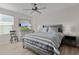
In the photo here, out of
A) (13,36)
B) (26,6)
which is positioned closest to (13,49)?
(13,36)

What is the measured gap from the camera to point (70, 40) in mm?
1978

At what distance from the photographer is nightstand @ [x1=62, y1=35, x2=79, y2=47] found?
1.92 m

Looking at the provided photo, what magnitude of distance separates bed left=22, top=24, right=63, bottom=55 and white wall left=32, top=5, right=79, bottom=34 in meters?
0.21

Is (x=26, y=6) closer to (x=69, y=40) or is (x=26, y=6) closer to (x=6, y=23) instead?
(x=6, y=23)

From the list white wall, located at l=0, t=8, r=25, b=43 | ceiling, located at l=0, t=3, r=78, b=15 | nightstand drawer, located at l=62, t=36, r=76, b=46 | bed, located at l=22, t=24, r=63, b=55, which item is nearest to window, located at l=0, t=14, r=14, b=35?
white wall, located at l=0, t=8, r=25, b=43

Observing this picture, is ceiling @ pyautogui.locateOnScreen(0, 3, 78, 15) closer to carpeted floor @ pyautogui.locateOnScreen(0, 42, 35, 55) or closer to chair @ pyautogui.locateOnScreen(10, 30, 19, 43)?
chair @ pyautogui.locateOnScreen(10, 30, 19, 43)

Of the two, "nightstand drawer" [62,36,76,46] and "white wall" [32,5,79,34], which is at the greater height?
"white wall" [32,5,79,34]

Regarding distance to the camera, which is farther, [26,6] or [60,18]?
[60,18]

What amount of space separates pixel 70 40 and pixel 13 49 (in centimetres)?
124

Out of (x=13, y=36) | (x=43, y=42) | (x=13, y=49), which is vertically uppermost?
(x=13, y=36)

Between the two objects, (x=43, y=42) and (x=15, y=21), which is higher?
(x=15, y=21)

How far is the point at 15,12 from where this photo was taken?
201 cm
